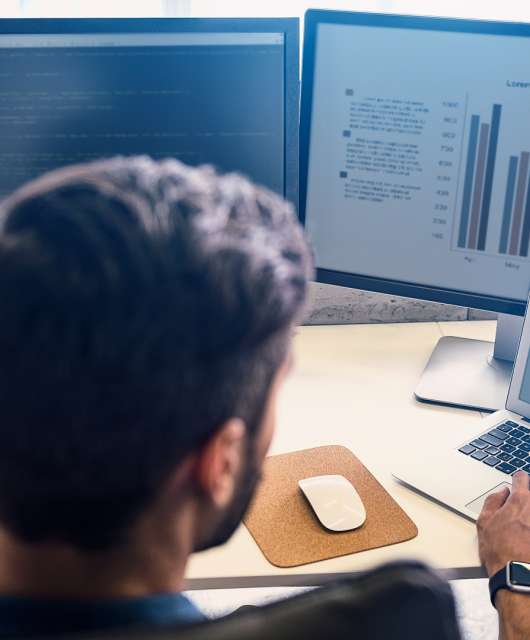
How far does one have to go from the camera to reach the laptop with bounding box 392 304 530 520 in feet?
3.23

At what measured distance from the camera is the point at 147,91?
44.9 inches

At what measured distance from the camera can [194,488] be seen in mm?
508

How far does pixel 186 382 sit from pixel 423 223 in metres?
0.78

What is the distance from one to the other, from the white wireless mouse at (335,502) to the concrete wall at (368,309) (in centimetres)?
47

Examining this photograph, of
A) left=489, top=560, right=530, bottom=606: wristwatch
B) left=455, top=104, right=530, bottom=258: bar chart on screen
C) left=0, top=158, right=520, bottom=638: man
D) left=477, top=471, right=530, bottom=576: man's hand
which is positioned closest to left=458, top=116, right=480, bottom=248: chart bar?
left=455, top=104, right=530, bottom=258: bar chart on screen

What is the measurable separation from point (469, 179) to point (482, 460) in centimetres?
36

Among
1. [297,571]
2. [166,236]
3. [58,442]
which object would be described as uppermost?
[166,236]

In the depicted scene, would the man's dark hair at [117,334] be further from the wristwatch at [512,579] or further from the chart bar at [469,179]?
the chart bar at [469,179]

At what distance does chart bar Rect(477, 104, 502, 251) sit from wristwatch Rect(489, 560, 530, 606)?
45cm

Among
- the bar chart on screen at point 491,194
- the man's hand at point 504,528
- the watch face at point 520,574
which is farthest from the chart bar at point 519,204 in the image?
the watch face at point 520,574

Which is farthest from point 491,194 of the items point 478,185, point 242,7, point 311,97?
point 242,7

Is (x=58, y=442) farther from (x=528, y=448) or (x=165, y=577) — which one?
(x=528, y=448)

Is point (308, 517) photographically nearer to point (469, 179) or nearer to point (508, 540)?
point (508, 540)

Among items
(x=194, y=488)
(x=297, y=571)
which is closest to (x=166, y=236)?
(x=194, y=488)
